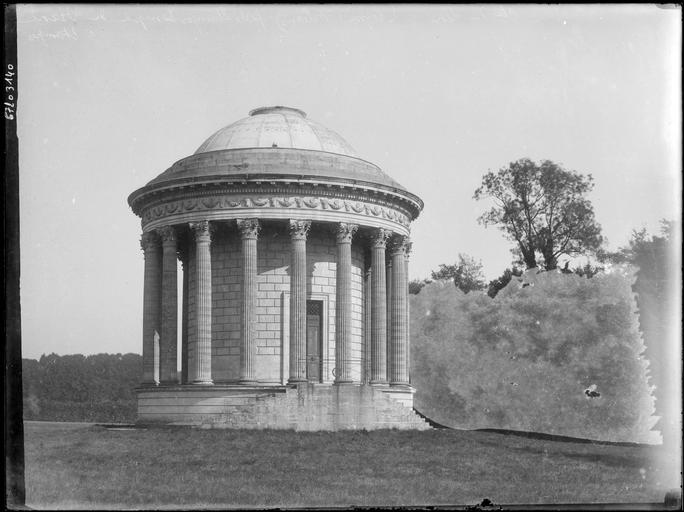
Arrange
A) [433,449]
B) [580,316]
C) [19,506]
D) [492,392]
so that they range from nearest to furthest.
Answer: [19,506] < [433,449] < [580,316] < [492,392]

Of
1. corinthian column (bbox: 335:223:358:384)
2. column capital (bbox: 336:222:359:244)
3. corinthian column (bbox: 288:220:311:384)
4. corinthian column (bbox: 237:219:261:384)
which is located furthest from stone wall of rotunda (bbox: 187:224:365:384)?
corinthian column (bbox: 288:220:311:384)

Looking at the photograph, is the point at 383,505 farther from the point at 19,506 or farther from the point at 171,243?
the point at 171,243

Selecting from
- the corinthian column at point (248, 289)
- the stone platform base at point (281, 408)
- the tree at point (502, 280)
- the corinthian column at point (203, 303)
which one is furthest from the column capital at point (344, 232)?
the tree at point (502, 280)

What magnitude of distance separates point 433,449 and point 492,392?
19.0 m

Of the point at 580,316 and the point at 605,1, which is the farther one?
the point at 580,316

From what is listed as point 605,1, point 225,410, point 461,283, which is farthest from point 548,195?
point 605,1

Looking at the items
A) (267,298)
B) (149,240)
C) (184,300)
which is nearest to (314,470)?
(267,298)

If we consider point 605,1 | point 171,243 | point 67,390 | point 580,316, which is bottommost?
point 67,390

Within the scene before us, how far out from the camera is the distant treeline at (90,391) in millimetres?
53188

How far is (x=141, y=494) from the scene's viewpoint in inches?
778

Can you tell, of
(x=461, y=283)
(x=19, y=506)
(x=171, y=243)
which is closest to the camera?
(x=19, y=506)

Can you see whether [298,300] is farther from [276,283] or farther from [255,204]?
[255,204]

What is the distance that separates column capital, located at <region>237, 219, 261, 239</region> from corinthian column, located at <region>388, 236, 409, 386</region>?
24.3ft

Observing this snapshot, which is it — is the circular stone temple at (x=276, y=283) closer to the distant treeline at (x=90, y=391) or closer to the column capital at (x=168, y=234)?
the column capital at (x=168, y=234)
